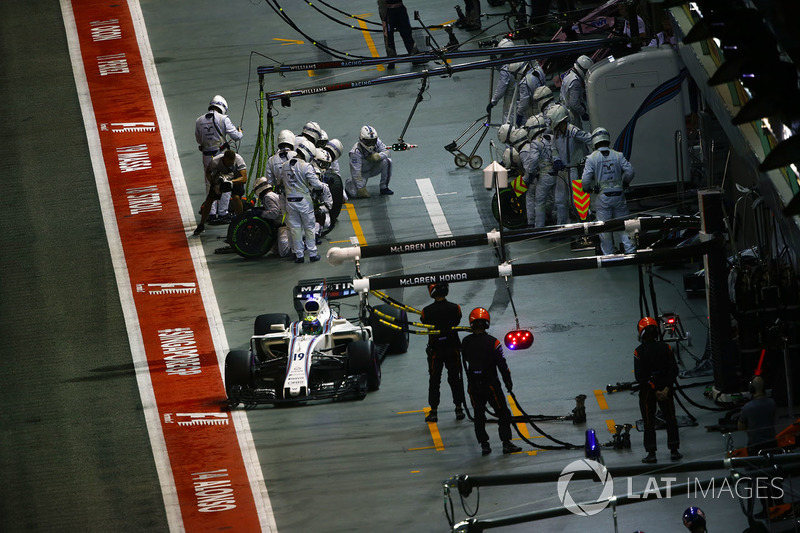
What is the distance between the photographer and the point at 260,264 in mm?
24734

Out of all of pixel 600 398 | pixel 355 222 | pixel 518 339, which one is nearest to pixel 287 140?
pixel 355 222

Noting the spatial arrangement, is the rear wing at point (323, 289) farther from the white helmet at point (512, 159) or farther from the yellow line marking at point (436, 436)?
the white helmet at point (512, 159)

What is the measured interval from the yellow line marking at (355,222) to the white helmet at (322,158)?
125 centimetres

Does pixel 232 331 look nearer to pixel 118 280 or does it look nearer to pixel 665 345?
pixel 118 280

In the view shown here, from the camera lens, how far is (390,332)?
21281 mm

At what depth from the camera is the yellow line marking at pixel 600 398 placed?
1936cm

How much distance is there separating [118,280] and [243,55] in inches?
385

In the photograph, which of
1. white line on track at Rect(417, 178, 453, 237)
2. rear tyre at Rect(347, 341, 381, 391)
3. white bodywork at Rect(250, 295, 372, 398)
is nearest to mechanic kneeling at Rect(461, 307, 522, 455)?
rear tyre at Rect(347, 341, 381, 391)

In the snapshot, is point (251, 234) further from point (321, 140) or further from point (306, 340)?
point (306, 340)

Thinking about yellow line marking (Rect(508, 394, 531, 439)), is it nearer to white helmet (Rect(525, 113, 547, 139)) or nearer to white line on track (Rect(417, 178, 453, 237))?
white line on track (Rect(417, 178, 453, 237))

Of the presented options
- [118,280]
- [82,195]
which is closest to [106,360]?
[118,280]

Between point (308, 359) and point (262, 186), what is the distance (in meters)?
5.46

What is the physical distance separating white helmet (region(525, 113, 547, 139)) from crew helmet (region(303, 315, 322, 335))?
20.2ft

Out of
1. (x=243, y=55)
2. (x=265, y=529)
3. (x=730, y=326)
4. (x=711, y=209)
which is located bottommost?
(x=265, y=529)
